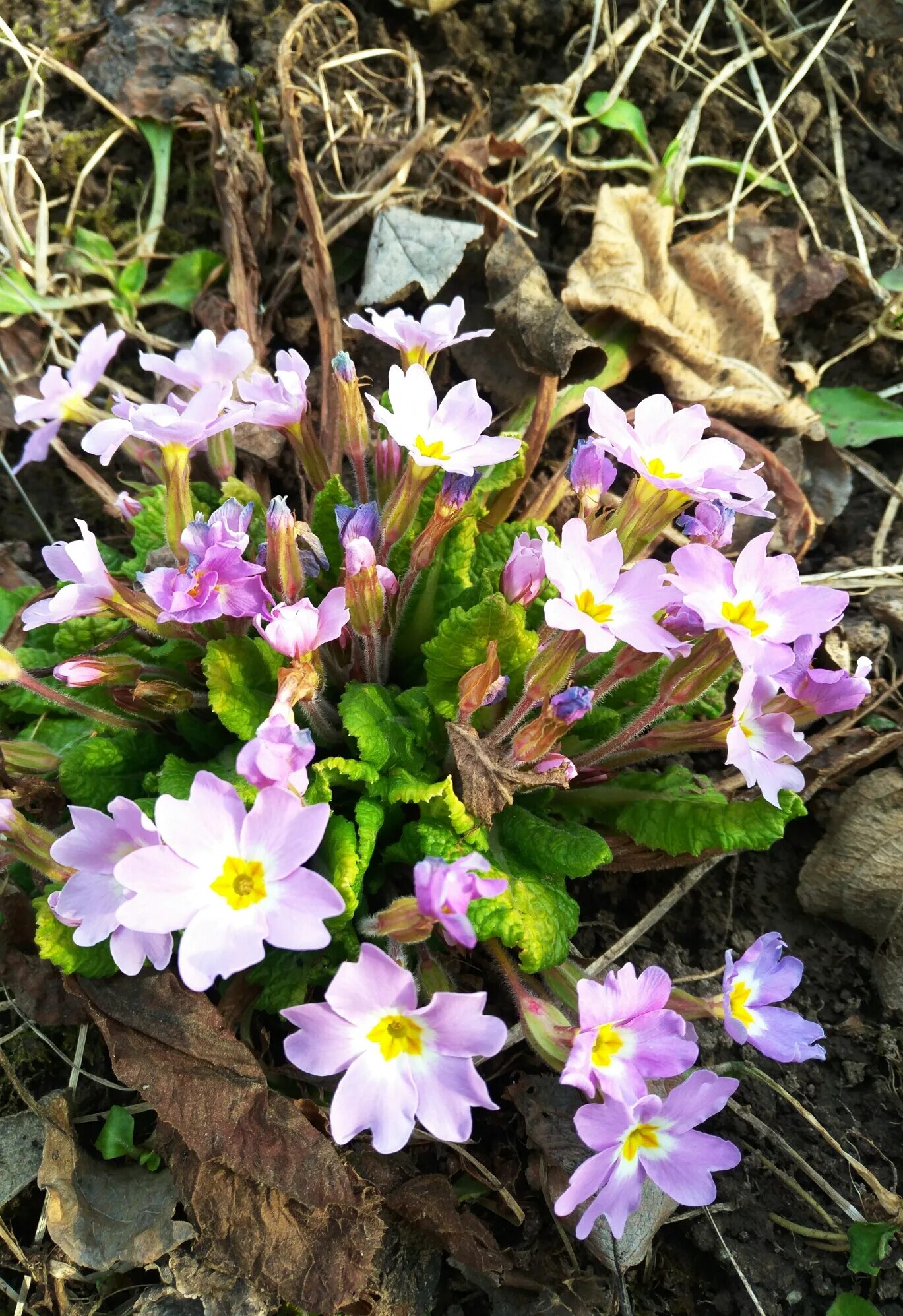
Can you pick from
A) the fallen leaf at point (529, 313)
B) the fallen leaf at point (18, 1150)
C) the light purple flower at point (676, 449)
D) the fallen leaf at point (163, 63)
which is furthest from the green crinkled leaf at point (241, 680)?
the fallen leaf at point (163, 63)

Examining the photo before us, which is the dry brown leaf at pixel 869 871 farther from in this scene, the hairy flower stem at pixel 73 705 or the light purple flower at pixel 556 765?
the hairy flower stem at pixel 73 705

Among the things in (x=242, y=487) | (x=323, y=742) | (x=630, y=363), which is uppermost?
(x=630, y=363)

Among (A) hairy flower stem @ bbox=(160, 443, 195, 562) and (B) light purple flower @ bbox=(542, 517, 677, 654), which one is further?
(A) hairy flower stem @ bbox=(160, 443, 195, 562)

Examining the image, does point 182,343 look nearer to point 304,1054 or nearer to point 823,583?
point 823,583

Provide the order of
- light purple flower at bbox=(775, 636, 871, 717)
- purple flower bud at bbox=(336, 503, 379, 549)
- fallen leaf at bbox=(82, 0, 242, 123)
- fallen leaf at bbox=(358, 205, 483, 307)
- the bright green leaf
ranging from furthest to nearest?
1. fallen leaf at bbox=(82, 0, 242, 123)
2. the bright green leaf
3. fallen leaf at bbox=(358, 205, 483, 307)
4. purple flower bud at bbox=(336, 503, 379, 549)
5. light purple flower at bbox=(775, 636, 871, 717)

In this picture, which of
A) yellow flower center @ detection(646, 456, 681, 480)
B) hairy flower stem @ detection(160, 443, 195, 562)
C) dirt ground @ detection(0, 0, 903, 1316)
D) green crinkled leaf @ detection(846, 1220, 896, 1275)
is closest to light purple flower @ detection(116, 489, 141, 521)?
hairy flower stem @ detection(160, 443, 195, 562)

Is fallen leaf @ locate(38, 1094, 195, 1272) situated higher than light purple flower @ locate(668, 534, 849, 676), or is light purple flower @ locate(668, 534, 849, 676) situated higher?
light purple flower @ locate(668, 534, 849, 676)

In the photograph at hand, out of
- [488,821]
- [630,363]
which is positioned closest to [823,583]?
[630,363]

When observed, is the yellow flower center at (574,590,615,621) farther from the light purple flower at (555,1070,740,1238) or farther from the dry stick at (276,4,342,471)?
the dry stick at (276,4,342,471)
